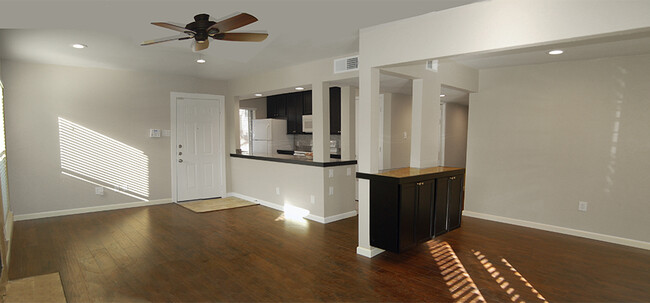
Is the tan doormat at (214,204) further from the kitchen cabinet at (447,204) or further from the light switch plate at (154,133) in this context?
the kitchen cabinet at (447,204)

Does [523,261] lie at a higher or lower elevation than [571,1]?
lower

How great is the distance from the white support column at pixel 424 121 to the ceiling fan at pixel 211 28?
204 centimetres

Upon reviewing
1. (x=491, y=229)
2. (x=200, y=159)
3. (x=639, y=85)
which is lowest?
(x=491, y=229)

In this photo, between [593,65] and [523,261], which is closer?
[523,261]

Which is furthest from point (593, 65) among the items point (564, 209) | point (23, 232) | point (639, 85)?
point (23, 232)

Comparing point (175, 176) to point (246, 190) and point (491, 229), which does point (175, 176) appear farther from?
point (491, 229)

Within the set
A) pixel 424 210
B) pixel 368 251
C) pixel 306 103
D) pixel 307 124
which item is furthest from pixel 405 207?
pixel 306 103

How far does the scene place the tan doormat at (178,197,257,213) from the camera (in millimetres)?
5584

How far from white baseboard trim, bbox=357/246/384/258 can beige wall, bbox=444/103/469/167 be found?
5.14 m

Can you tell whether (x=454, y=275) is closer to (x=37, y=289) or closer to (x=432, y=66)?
(x=432, y=66)

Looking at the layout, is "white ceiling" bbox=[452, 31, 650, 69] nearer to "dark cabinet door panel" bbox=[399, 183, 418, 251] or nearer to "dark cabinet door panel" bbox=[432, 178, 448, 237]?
"dark cabinet door panel" bbox=[432, 178, 448, 237]

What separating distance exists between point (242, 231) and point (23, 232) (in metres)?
2.78

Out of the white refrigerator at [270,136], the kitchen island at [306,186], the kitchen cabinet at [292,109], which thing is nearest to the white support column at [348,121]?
the kitchen island at [306,186]

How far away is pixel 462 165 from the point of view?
8.87 m
